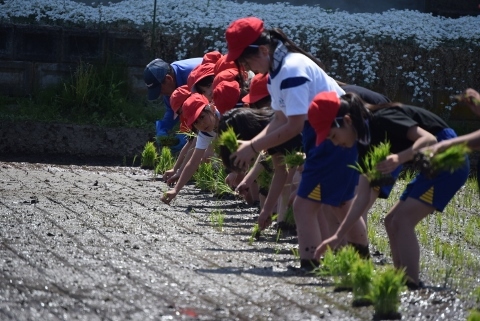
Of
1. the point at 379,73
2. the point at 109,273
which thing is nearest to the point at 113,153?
the point at 379,73

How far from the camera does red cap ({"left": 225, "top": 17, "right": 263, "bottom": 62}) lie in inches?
239

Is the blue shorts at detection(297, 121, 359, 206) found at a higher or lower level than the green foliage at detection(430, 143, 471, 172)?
lower

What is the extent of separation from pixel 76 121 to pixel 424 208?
7947 millimetres

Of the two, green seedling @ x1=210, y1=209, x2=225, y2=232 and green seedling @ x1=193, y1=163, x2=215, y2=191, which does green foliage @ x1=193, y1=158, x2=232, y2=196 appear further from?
green seedling @ x1=210, y1=209, x2=225, y2=232

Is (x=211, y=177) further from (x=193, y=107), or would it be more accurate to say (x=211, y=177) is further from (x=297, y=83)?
(x=297, y=83)

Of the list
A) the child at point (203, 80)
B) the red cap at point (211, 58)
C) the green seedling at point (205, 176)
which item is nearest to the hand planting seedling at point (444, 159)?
the child at point (203, 80)

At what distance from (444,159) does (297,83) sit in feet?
4.16

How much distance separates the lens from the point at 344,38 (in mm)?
13547

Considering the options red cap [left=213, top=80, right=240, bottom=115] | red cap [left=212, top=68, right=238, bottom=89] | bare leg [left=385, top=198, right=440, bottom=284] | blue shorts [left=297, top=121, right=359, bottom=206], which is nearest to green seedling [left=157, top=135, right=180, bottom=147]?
red cap [left=212, top=68, right=238, bottom=89]

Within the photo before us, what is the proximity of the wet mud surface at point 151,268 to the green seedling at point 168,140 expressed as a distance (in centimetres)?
185

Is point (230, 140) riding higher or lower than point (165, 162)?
higher

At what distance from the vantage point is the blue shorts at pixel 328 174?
573 centimetres

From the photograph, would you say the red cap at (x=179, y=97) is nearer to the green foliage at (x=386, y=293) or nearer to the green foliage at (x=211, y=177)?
the green foliage at (x=211, y=177)

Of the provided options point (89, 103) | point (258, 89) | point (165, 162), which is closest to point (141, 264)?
point (258, 89)
